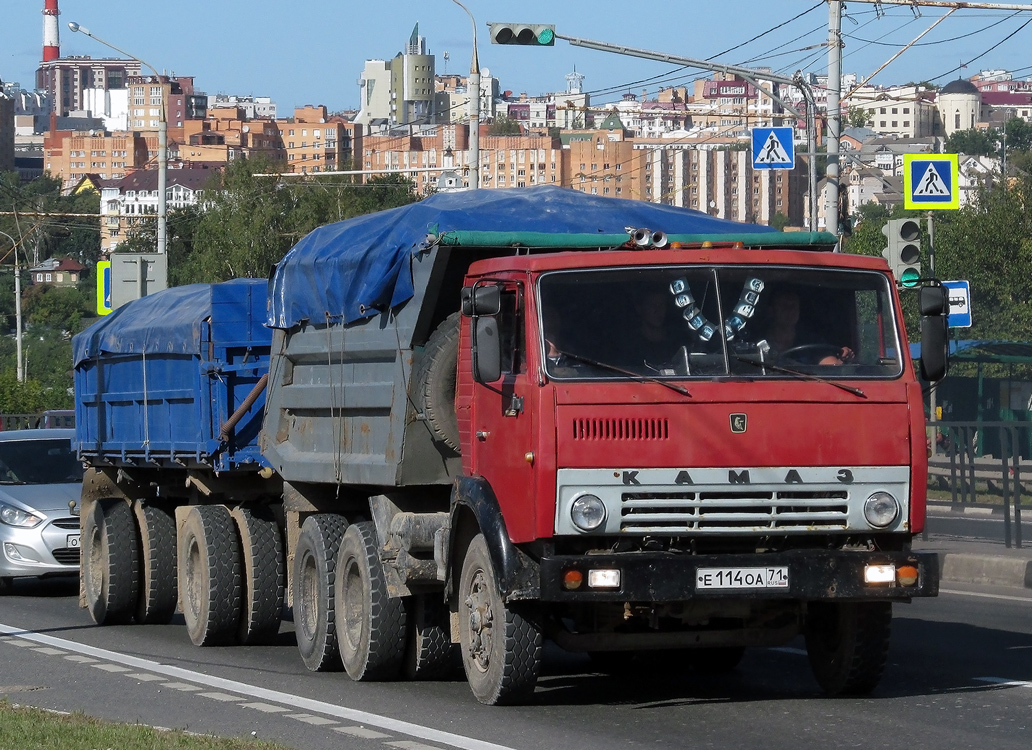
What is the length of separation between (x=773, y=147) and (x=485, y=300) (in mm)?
17935

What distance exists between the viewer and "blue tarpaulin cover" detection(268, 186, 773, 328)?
936 centimetres

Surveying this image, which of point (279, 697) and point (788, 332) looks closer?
point (788, 332)

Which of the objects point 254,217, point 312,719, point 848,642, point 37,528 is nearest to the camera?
point 312,719

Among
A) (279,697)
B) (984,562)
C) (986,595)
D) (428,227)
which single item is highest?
(428,227)

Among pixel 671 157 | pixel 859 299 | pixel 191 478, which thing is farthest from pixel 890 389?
pixel 671 157

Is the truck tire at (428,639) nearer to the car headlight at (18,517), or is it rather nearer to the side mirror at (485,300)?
the side mirror at (485,300)

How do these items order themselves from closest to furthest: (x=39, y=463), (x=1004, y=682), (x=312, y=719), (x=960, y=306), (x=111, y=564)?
(x=312, y=719) → (x=1004, y=682) → (x=111, y=564) → (x=39, y=463) → (x=960, y=306)

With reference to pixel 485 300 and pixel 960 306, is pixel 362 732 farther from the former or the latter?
pixel 960 306

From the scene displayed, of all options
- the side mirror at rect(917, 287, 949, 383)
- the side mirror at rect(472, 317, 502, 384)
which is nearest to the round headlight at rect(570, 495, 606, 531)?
the side mirror at rect(472, 317, 502, 384)

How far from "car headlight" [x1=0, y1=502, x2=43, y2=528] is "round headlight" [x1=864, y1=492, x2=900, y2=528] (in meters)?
10.4

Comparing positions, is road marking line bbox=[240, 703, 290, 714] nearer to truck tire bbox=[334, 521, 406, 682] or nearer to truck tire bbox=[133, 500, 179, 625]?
truck tire bbox=[334, 521, 406, 682]

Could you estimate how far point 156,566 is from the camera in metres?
13.8

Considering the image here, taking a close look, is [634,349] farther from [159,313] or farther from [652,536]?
[159,313]

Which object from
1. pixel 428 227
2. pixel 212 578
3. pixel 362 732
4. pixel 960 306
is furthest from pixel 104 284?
pixel 362 732
